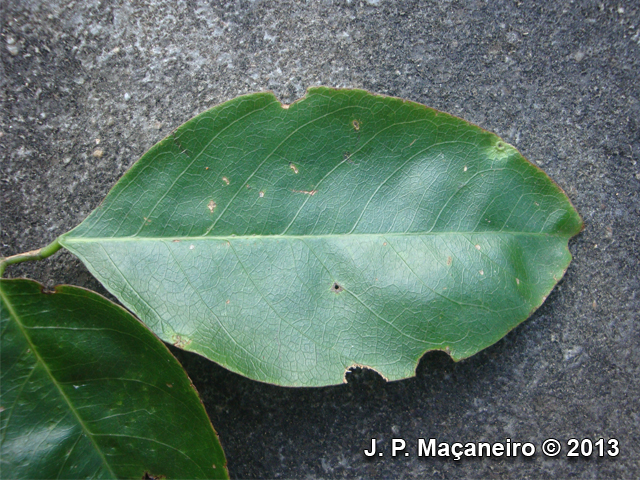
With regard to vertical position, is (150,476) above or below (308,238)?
below

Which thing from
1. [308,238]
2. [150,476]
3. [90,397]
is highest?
[308,238]

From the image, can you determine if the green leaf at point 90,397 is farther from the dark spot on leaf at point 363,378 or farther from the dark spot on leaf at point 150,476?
the dark spot on leaf at point 363,378

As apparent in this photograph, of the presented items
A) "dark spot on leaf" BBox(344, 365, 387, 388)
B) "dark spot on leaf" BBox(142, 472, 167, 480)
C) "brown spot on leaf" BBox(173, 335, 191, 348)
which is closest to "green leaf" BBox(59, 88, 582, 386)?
"brown spot on leaf" BBox(173, 335, 191, 348)

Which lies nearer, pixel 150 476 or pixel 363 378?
pixel 150 476

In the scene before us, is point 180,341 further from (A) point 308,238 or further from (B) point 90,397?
(A) point 308,238

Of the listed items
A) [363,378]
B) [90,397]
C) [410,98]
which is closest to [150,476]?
[90,397]

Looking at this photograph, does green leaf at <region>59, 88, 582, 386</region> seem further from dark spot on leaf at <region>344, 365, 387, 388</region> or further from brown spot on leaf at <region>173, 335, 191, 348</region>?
dark spot on leaf at <region>344, 365, 387, 388</region>

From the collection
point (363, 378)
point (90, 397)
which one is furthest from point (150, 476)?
point (363, 378)
